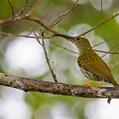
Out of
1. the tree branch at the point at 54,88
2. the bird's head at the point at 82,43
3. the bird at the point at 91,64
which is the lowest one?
the tree branch at the point at 54,88

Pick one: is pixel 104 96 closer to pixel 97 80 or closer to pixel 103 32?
pixel 97 80

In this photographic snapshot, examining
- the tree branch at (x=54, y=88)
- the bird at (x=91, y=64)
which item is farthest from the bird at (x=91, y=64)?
the tree branch at (x=54, y=88)

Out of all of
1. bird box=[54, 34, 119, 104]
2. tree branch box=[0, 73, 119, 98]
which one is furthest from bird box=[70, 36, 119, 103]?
tree branch box=[0, 73, 119, 98]

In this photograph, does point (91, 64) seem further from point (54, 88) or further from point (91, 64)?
point (54, 88)

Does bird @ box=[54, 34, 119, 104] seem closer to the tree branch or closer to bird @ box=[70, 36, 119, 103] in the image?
bird @ box=[70, 36, 119, 103]

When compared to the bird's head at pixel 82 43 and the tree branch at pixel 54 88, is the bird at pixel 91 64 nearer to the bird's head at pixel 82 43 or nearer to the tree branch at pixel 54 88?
the bird's head at pixel 82 43

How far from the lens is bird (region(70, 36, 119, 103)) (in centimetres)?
546

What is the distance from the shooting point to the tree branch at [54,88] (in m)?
4.57

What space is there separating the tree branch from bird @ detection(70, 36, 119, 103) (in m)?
0.60

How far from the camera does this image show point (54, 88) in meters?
4.60

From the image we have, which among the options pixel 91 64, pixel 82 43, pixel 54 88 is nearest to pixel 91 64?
pixel 91 64

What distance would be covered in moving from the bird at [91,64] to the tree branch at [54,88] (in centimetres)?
57

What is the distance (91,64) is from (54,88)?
1213 mm

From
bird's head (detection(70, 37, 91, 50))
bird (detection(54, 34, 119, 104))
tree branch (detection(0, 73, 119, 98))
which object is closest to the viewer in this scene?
tree branch (detection(0, 73, 119, 98))
